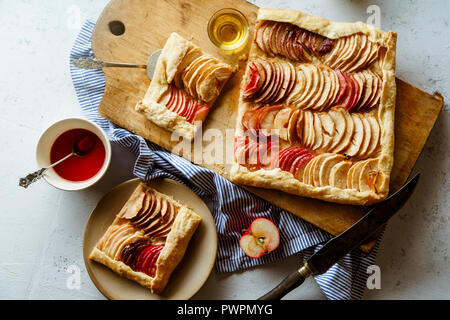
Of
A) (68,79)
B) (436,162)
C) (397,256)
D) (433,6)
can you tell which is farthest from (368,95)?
(68,79)

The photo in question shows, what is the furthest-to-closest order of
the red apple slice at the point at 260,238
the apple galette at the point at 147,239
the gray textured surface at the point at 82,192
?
the gray textured surface at the point at 82,192, the red apple slice at the point at 260,238, the apple galette at the point at 147,239

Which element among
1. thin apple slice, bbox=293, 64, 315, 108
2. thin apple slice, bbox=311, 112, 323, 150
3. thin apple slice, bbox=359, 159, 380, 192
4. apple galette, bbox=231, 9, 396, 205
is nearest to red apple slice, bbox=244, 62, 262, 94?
apple galette, bbox=231, 9, 396, 205

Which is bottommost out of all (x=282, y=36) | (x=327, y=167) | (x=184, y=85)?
(x=327, y=167)

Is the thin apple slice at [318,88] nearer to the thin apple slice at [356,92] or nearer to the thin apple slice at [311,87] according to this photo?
the thin apple slice at [311,87]

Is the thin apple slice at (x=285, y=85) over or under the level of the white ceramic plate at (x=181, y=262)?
over

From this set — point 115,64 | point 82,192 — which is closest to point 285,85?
point 115,64

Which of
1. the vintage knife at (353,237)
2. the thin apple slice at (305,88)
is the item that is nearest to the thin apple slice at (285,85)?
the thin apple slice at (305,88)

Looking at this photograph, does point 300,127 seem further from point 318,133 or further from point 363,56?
point 363,56
